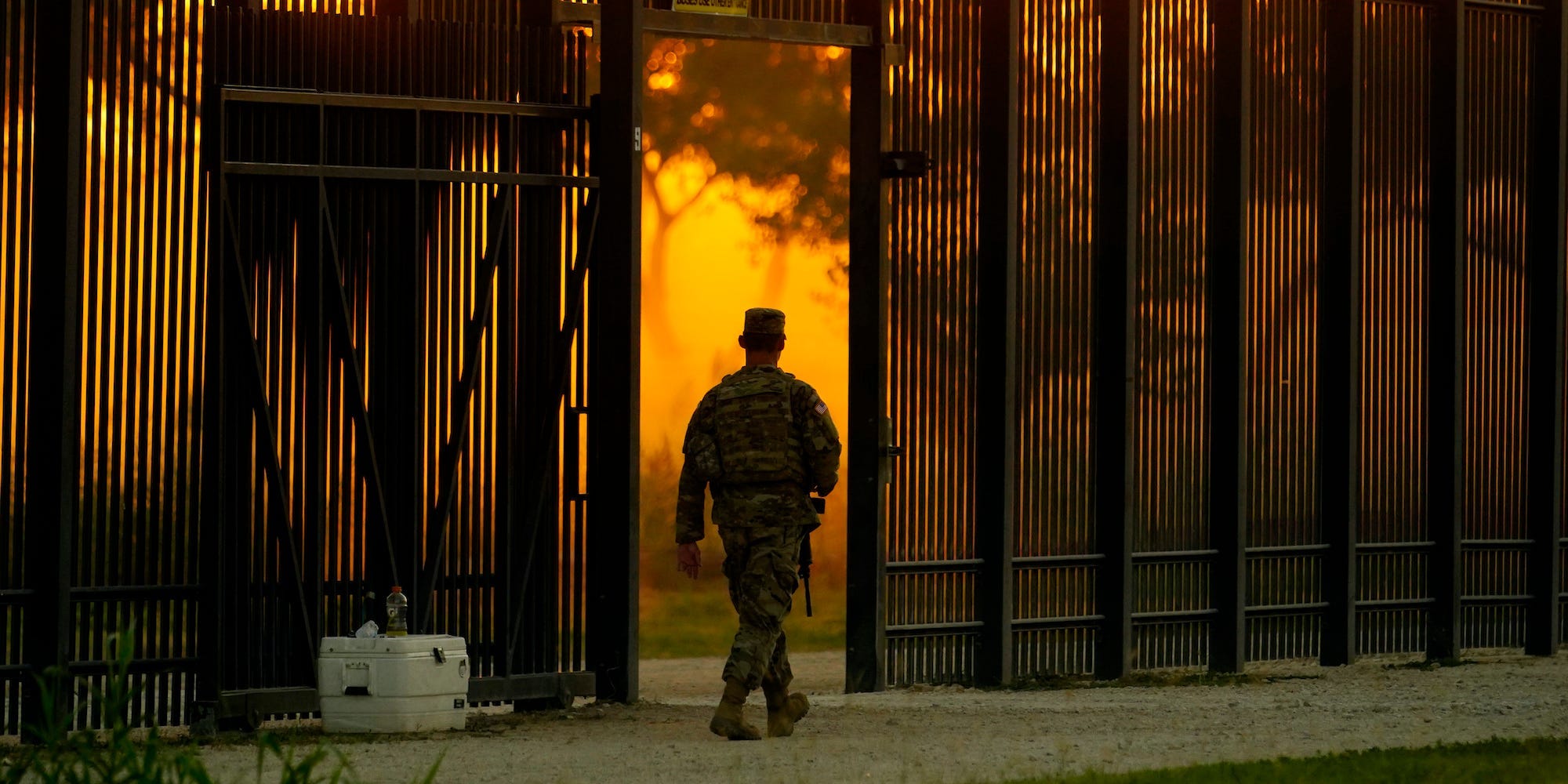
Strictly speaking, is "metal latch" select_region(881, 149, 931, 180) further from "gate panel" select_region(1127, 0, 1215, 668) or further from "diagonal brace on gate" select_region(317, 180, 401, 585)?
"diagonal brace on gate" select_region(317, 180, 401, 585)

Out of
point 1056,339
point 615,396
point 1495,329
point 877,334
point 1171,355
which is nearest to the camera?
point 615,396

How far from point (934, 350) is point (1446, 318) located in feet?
12.8

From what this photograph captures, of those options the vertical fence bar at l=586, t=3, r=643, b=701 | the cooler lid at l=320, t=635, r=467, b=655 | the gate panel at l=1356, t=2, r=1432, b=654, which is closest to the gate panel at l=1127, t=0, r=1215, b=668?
the gate panel at l=1356, t=2, r=1432, b=654

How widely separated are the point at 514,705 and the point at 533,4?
3355 millimetres

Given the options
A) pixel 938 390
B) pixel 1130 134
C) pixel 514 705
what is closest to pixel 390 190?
pixel 514 705

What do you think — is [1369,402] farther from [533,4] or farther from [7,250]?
[7,250]

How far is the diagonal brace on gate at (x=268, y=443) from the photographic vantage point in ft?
29.9

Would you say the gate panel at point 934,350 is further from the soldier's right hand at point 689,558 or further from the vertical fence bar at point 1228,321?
the soldier's right hand at point 689,558

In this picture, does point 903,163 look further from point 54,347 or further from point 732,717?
point 54,347

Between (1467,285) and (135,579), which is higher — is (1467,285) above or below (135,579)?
above

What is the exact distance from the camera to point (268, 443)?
917 centimetres

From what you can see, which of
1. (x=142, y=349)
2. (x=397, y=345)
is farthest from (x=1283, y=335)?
(x=142, y=349)

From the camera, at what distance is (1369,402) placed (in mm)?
13406

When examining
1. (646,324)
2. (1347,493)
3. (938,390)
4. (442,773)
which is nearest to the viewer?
(442,773)
